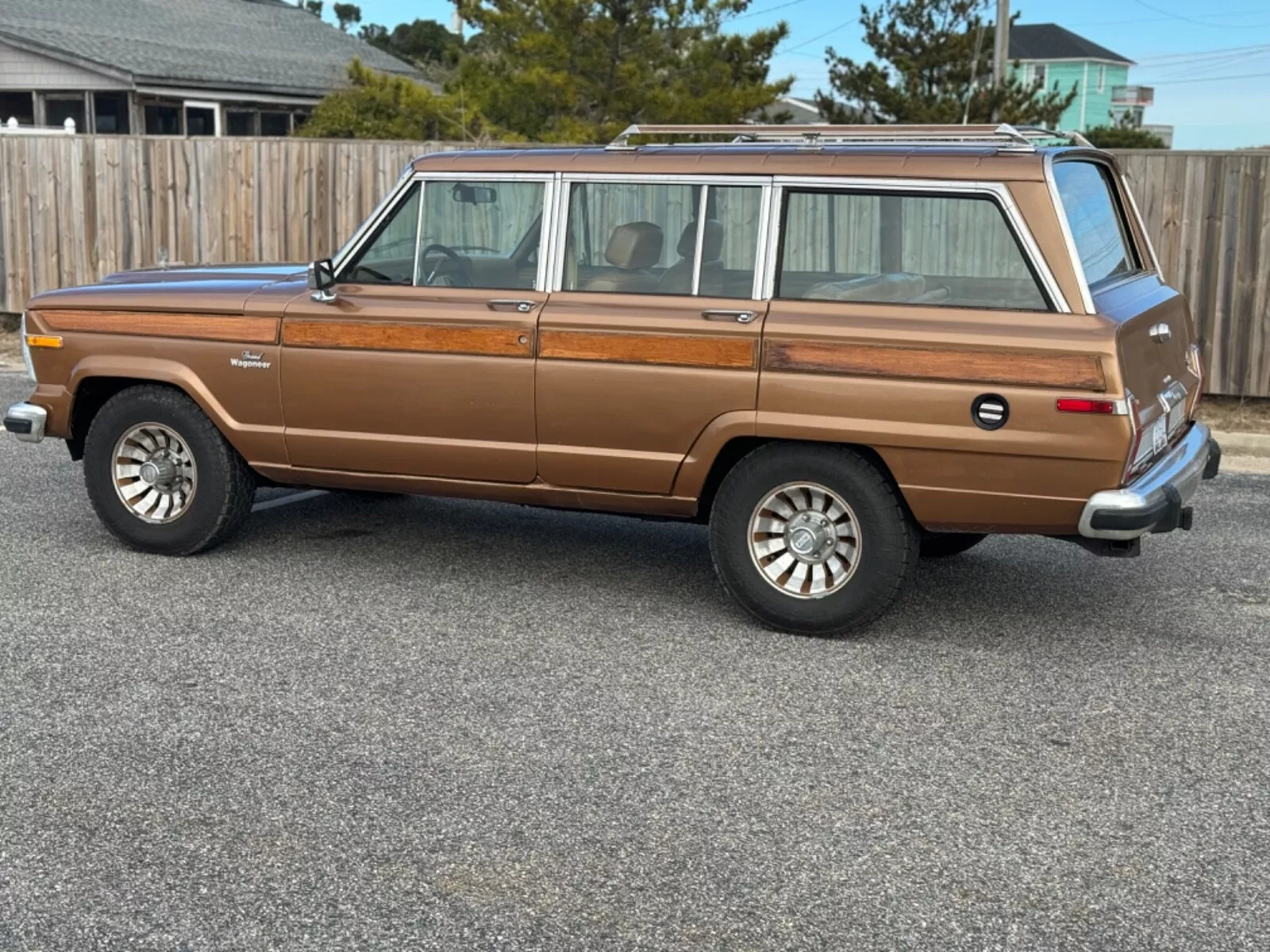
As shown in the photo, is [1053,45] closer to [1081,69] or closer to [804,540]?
[1081,69]

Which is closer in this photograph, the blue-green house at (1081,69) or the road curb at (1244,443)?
the road curb at (1244,443)

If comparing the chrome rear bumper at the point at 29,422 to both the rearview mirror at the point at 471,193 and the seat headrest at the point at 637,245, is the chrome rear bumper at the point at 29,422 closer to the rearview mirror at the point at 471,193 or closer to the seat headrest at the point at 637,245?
the rearview mirror at the point at 471,193

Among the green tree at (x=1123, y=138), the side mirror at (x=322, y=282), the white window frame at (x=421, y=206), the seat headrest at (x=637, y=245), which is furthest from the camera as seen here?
the green tree at (x=1123, y=138)

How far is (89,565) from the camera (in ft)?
22.7

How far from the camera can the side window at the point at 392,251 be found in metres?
6.58

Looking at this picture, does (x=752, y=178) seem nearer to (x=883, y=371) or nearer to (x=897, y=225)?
(x=897, y=225)

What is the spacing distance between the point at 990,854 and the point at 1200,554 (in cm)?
381

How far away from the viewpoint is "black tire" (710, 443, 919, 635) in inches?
227

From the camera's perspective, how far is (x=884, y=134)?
630 centimetres

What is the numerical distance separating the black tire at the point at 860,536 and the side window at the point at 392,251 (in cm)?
178

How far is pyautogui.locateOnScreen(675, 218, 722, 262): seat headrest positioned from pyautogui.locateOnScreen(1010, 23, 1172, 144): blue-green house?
216 feet

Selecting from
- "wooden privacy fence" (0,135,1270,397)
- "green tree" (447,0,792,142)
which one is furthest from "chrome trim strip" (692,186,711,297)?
"green tree" (447,0,792,142)

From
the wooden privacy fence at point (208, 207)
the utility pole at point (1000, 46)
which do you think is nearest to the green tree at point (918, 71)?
the utility pole at point (1000, 46)

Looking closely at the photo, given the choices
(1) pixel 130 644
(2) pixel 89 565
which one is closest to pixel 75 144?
(2) pixel 89 565
